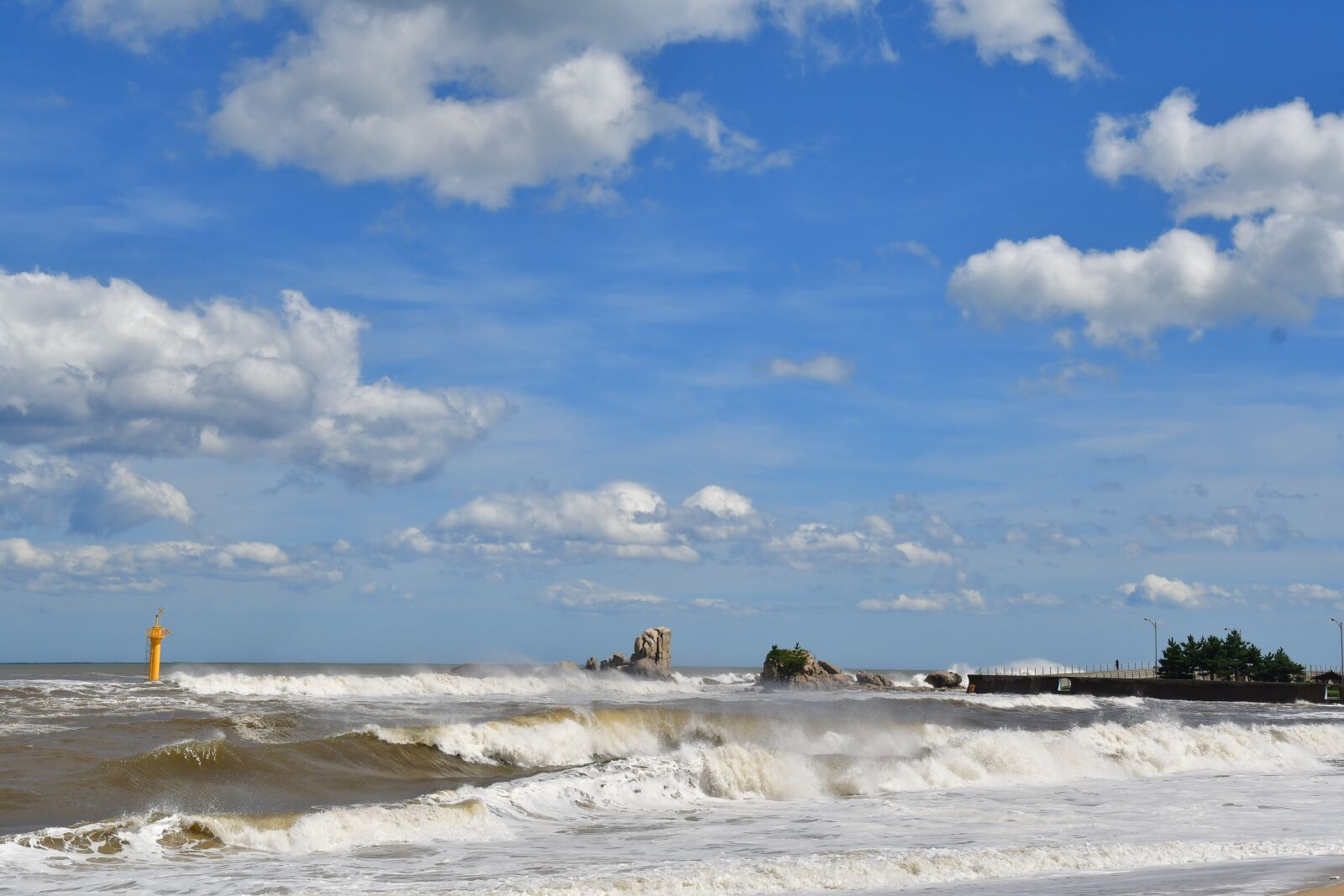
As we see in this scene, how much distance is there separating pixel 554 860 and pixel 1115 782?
17359mm

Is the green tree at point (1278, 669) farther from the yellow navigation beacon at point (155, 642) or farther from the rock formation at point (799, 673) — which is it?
the yellow navigation beacon at point (155, 642)

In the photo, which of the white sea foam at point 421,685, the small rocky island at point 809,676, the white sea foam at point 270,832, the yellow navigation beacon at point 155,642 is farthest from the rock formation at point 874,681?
the white sea foam at point 270,832

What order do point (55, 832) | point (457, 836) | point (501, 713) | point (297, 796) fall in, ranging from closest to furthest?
point (55, 832) → point (457, 836) → point (297, 796) → point (501, 713)

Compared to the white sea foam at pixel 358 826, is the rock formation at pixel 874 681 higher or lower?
lower

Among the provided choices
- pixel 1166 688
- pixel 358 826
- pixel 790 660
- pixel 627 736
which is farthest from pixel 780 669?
pixel 358 826

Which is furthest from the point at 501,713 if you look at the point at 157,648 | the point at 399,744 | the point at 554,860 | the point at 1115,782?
the point at 157,648

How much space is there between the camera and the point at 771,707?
44094mm

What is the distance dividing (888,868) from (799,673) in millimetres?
82904

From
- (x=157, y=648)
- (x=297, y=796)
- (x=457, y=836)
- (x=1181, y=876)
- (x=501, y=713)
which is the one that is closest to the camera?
(x=1181, y=876)

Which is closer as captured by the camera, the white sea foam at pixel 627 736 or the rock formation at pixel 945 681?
the white sea foam at pixel 627 736

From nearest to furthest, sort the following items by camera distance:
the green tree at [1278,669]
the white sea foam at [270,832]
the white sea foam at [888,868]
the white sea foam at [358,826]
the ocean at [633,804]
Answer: the white sea foam at [888,868] < the ocean at [633,804] < the white sea foam at [270,832] < the white sea foam at [358,826] < the green tree at [1278,669]

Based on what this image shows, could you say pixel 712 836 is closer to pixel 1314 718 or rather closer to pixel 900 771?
pixel 900 771

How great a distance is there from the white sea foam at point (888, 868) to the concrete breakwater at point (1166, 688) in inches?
2869

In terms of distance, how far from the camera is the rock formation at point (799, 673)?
94562 millimetres
